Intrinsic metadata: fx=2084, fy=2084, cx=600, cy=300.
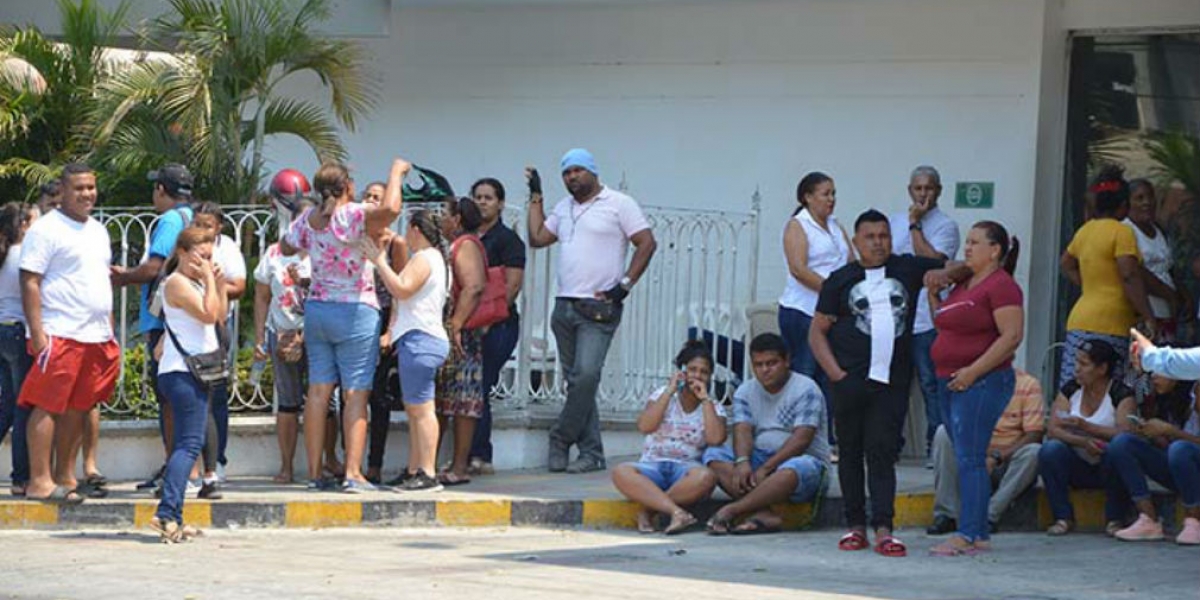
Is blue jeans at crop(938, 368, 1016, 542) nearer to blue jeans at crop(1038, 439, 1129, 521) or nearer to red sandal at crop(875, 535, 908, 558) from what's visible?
red sandal at crop(875, 535, 908, 558)

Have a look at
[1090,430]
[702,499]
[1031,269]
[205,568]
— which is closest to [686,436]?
[702,499]

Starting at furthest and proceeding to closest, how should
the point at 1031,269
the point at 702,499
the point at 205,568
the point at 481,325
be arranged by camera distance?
the point at 1031,269 < the point at 481,325 < the point at 702,499 < the point at 205,568

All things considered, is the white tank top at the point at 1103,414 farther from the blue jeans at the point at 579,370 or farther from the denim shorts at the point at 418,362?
the denim shorts at the point at 418,362

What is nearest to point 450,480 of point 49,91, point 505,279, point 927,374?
point 505,279

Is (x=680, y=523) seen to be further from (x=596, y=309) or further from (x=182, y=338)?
(x=182, y=338)

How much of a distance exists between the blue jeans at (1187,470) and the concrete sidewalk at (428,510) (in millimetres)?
471

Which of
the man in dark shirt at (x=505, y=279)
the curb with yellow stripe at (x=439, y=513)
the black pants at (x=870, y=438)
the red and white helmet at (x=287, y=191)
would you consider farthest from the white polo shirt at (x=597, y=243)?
the black pants at (x=870, y=438)

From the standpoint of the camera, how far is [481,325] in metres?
12.5

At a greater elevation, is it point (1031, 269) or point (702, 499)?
point (1031, 269)

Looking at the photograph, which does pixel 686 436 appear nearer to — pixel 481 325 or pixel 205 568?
pixel 481 325

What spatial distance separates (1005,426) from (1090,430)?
0.47 metres

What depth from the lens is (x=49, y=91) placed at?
53.2 ft

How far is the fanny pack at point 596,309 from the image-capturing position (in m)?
12.6

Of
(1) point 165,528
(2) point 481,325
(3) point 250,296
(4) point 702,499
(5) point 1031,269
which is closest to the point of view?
(1) point 165,528
